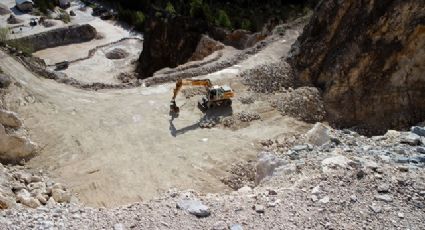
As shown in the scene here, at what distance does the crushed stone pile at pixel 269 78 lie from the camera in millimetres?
21750

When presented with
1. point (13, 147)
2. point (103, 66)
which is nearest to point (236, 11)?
point (103, 66)

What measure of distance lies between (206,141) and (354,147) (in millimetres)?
6461

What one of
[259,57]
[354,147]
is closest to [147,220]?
[354,147]

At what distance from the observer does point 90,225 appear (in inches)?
390

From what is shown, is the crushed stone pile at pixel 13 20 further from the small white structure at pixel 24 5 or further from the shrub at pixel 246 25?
the shrub at pixel 246 25

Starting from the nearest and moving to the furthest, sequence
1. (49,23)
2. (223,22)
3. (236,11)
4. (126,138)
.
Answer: (126,138) → (223,22) → (236,11) → (49,23)

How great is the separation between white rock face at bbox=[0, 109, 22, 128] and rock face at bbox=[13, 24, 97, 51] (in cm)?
2578

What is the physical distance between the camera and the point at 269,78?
22125 millimetres

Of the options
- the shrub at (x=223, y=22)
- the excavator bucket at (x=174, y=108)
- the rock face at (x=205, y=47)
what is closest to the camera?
the excavator bucket at (x=174, y=108)

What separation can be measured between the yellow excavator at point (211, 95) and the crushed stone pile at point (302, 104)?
2.14 m

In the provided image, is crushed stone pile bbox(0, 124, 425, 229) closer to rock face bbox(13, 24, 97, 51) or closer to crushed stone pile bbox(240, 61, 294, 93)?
crushed stone pile bbox(240, 61, 294, 93)

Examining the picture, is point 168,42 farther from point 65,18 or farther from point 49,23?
point 65,18

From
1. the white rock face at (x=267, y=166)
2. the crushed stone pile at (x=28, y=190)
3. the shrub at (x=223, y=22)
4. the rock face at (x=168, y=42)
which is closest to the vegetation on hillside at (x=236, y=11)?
the shrub at (x=223, y=22)

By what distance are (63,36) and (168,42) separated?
14836 mm
